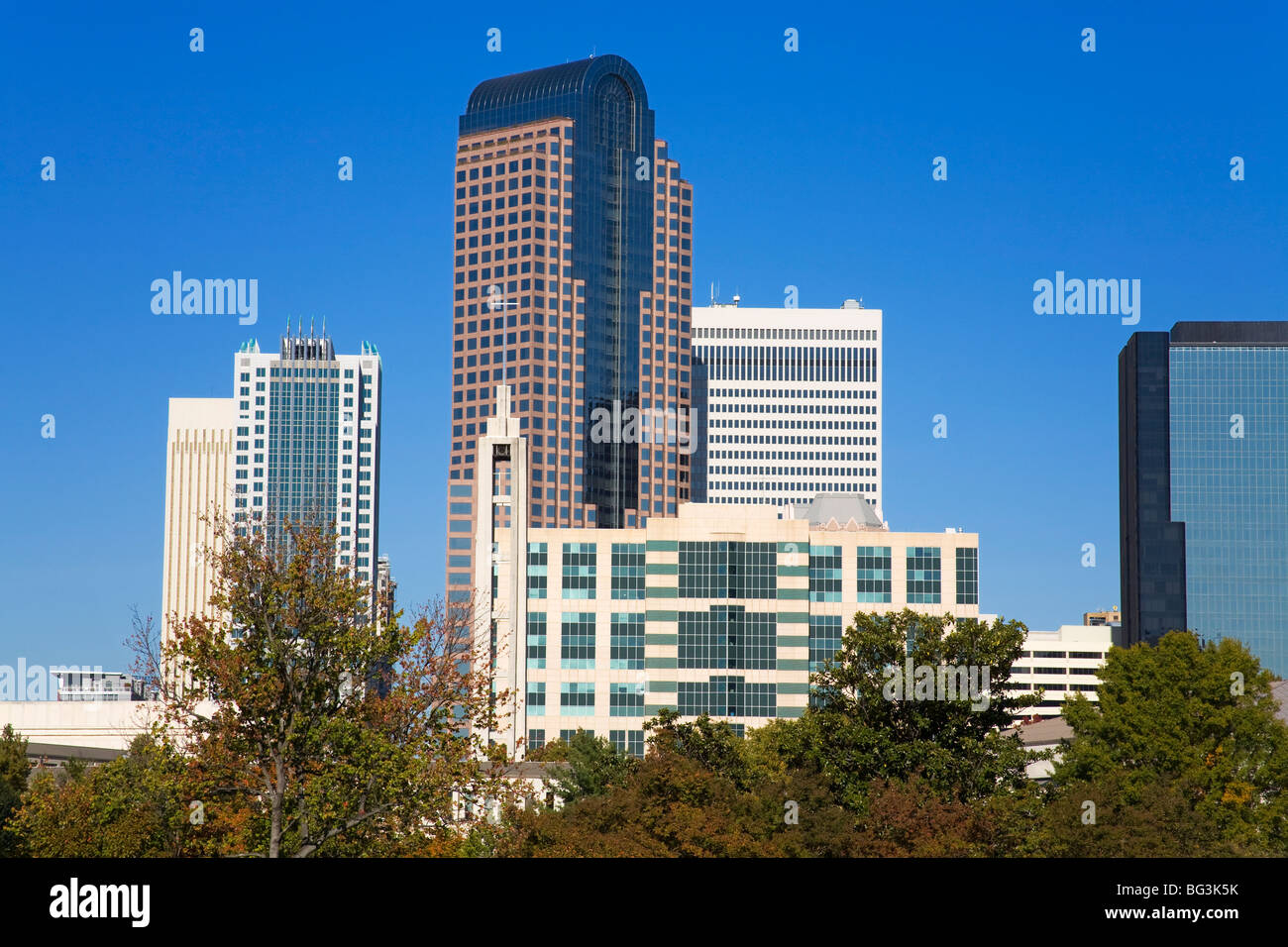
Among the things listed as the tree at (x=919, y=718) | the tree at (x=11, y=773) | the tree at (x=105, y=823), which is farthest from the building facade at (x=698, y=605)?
the tree at (x=105, y=823)

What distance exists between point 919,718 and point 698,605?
85363 millimetres

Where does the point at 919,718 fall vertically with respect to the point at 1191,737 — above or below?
above

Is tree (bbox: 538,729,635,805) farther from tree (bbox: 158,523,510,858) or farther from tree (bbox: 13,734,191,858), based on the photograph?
tree (bbox: 158,523,510,858)

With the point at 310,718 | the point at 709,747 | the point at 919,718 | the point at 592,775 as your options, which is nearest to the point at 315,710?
the point at 310,718

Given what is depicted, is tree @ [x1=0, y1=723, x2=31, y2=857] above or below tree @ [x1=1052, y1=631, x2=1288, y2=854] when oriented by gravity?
below

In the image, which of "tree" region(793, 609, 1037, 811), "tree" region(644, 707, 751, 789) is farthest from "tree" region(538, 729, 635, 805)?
"tree" region(793, 609, 1037, 811)

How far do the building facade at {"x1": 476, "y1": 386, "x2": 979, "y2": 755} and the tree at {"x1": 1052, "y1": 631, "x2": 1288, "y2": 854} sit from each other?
258 feet

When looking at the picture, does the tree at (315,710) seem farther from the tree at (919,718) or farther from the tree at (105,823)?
the tree at (919,718)

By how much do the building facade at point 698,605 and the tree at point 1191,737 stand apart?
78.6 meters

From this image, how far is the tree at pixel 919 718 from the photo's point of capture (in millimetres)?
74438

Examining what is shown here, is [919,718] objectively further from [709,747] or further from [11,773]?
[11,773]

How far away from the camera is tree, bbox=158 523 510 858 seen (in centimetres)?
4391

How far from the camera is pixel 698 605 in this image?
161 m
